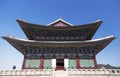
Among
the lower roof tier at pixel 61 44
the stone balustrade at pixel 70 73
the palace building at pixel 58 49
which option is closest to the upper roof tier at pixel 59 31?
the palace building at pixel 58 49

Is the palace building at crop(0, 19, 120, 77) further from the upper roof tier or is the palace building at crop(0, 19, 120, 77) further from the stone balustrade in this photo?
the stone balustrade

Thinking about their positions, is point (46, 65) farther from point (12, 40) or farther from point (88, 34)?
point (88, 34)

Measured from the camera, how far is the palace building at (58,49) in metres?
29.8

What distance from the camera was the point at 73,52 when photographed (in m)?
30.9

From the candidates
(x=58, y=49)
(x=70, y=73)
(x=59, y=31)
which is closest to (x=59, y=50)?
(x=58, y=49)

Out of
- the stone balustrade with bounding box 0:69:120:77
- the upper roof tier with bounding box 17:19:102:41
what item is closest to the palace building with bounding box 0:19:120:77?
the upper roof tier with bounding box 17:19:102:41

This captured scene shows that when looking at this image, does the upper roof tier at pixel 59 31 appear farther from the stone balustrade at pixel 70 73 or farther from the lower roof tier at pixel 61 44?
the stone balustrade at pixel 70 73

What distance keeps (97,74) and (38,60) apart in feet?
38.6

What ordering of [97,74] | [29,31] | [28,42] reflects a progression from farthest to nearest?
[29,31]
[28,42]
[97,74]

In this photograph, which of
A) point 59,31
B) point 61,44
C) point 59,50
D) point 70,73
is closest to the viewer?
point 70,73

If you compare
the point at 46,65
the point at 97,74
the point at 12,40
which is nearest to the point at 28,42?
the point at 12,40

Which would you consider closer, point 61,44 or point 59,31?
point 61,44

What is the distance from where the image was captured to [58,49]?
3109 cm

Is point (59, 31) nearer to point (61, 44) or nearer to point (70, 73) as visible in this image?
point (61, 44)
